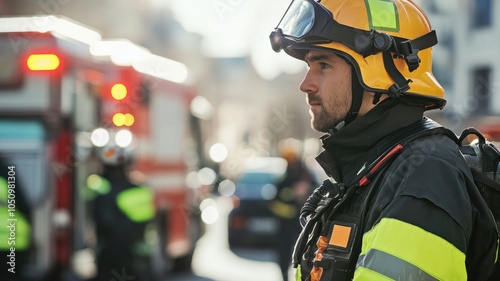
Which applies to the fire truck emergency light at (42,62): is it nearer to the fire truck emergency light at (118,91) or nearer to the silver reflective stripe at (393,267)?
the fire truck emergency light at (118,91)

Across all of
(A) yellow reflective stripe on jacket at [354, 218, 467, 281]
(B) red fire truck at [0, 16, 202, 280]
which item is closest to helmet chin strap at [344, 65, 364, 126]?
(A) yellow reflective stripe on jacket at [354, 218, 467, 281]

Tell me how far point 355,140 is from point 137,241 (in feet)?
14.3

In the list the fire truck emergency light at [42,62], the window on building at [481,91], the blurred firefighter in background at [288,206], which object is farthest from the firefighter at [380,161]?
the window on building at [481,91]

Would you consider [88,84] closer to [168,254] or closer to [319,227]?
[168,254]

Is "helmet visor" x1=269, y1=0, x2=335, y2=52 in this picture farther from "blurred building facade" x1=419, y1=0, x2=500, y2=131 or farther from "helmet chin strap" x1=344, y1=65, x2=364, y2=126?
"blurred building facade" x1=419, y1=0, x2=500, y2=131

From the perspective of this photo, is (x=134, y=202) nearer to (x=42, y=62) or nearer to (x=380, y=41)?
(x=42, y=62)

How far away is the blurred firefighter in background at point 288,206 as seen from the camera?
8.80 metres

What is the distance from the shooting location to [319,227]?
2.38m

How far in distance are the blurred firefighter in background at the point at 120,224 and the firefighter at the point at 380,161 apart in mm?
3947

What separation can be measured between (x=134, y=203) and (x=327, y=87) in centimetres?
422

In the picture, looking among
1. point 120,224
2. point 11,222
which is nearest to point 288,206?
point 120,224

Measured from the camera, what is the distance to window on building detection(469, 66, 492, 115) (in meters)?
28.5

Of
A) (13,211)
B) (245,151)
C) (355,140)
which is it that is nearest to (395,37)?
(355,140)

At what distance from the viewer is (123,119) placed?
30.2ft
